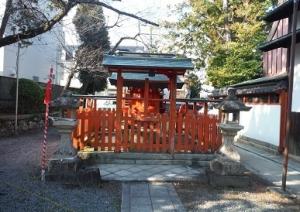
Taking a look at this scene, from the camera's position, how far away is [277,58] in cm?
1711

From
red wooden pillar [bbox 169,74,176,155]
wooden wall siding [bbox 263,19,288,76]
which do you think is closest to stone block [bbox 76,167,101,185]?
red wooden pillar [bbox 169,74,176,155]

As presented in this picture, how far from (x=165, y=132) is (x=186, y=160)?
973mm

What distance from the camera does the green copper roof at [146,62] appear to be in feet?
34.4

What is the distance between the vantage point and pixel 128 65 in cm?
1044

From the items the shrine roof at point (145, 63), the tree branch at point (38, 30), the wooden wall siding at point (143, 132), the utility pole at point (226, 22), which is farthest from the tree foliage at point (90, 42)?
the wooden wall siding at point (143, 132)

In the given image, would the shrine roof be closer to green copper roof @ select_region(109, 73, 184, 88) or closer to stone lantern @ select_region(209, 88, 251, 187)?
stone lantern @ select_region(209, 88, 251, 187)

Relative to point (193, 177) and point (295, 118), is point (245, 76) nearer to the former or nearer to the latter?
point (295, 118)

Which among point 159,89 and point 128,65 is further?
point 159,89

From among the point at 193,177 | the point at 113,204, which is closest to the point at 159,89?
the point at 193,177

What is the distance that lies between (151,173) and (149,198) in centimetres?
214

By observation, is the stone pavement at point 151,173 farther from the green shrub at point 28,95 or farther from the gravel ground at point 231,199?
the green shrub at point 28,95

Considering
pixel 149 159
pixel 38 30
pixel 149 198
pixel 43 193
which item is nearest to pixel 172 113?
pixel 149 159

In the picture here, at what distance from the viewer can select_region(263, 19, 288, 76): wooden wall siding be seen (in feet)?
53.1

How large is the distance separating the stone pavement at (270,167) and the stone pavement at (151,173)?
166 cm
